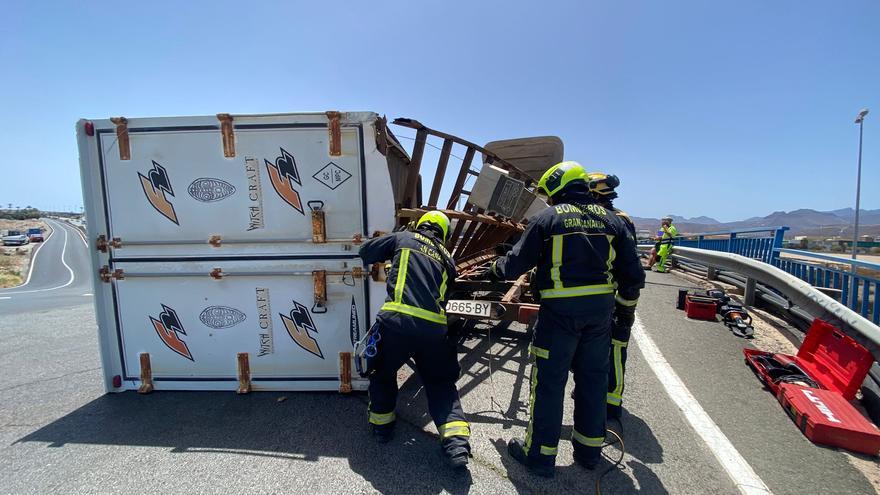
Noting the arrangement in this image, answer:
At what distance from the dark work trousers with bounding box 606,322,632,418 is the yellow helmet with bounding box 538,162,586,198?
1332 mm

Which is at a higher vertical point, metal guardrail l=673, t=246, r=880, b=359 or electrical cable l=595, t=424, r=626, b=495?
metal guardrail l=673, t=246, r=880, b=359

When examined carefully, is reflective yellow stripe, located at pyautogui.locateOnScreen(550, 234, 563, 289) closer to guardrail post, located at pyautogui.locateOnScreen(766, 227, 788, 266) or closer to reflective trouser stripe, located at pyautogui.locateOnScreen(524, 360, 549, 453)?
reflective trouser stripe, located at pyautogui.locateOnScreen(524, 360, 549, 453)

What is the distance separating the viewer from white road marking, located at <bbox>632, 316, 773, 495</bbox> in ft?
7.51

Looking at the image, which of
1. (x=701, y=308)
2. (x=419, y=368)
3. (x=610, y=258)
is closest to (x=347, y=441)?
(x=419, y=368)

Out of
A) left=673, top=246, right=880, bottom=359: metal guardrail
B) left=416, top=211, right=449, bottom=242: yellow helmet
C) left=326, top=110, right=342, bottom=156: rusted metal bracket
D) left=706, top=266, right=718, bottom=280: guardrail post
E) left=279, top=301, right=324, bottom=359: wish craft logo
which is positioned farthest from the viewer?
left=706, top=266, right=718, bottom=280: guardrail post

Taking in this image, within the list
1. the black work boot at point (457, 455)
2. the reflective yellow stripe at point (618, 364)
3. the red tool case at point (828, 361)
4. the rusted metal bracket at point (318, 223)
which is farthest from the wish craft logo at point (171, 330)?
the red tool case at point (828, 361)

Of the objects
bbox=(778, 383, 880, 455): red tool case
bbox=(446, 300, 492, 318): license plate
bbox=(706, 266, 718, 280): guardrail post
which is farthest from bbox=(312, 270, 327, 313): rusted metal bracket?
bbox=(706, 266, 718, 280): guardrail post

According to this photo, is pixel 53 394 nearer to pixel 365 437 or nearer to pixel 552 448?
pixel 365 437

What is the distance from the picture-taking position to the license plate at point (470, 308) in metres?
3.11

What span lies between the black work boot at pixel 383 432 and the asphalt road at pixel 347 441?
0.06m

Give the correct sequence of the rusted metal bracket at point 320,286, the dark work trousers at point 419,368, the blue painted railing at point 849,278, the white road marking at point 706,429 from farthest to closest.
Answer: the blue painted railing at point 849,278 < the rusted metal bracket at point 320,286 < the dark work trousers at point 419,368 < the white road marking at point 706,429

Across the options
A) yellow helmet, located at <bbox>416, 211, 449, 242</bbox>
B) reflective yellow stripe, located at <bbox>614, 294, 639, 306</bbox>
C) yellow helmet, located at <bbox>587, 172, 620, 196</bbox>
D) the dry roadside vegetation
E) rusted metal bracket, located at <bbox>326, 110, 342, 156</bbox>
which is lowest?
the dry roadside vegetation

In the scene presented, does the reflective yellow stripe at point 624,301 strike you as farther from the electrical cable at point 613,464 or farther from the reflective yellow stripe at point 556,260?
the electrical cable at point 613,464

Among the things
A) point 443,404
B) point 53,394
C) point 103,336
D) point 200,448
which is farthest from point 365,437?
point 53,394
